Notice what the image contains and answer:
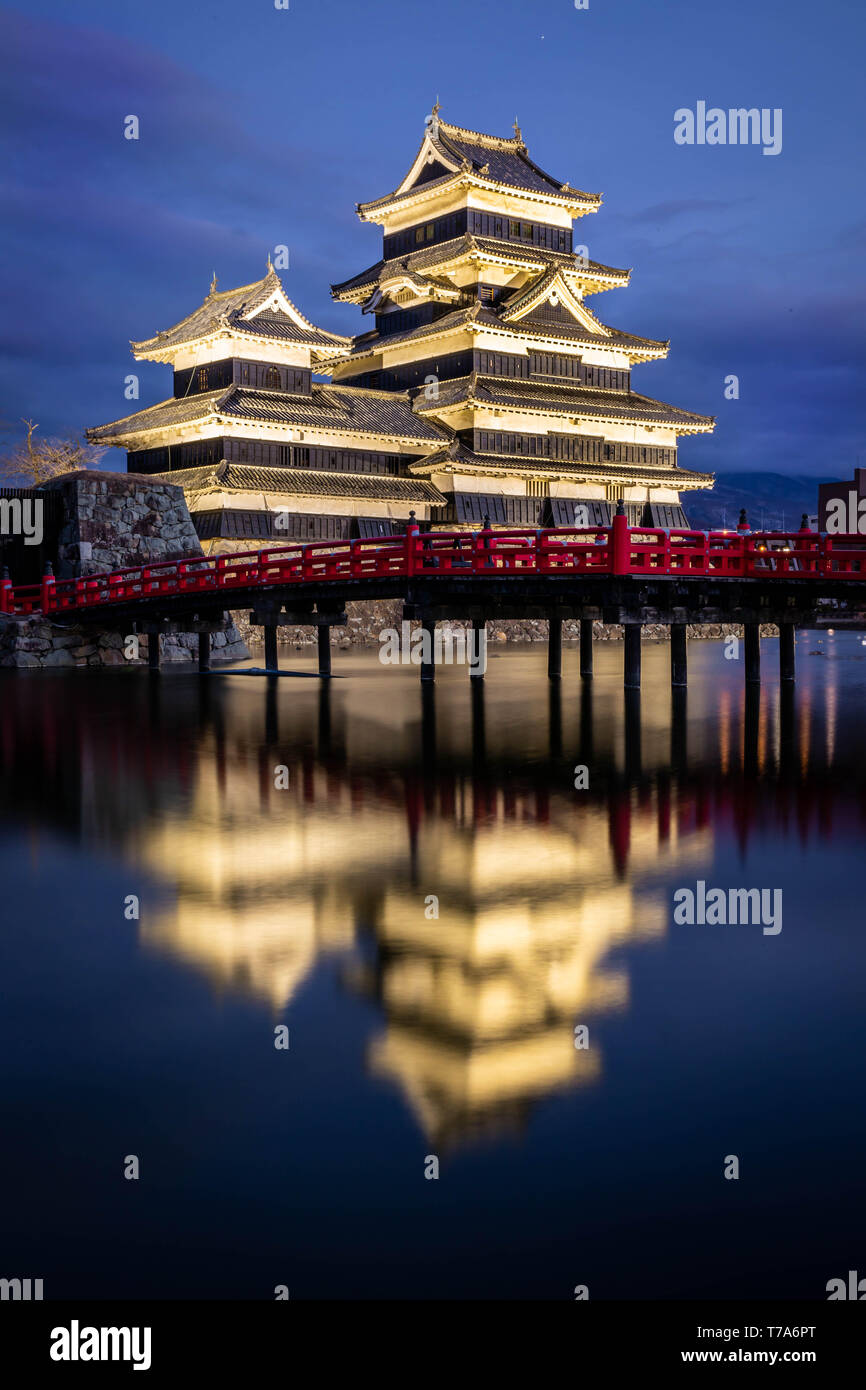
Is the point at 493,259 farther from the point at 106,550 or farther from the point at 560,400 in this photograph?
the point at 106,550

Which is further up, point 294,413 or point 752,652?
point 294,413

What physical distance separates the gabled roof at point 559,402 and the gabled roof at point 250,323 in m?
5.22

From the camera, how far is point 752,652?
26.1m

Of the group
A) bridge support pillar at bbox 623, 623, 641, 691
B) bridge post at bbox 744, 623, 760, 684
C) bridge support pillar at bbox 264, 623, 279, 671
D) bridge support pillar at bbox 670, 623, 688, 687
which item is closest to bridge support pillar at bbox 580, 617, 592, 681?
bridge support pillar at bbox 670, 623, 688, 687

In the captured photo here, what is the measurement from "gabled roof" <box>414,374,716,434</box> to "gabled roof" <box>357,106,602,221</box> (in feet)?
30.6

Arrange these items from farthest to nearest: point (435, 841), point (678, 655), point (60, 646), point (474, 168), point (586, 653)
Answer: point (474, 168) → point (60, 646) → point (586, 653) → point (678, 655) → point (435, 841)

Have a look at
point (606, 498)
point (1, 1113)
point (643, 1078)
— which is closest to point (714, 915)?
point (643, 1078)

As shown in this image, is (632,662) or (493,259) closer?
(632,662)

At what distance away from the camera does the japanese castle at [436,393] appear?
48438mm

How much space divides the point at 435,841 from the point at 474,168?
1965 inches

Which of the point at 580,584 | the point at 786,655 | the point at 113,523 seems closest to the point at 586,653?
the point at 786,655

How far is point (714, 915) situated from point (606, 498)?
2095 inches

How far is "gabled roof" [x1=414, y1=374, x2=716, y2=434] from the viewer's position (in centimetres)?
5244

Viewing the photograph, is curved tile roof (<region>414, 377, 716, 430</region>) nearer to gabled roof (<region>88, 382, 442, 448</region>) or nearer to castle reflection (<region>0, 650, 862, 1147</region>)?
gabled roof (<region>88, 382, 442, 448</region>)
